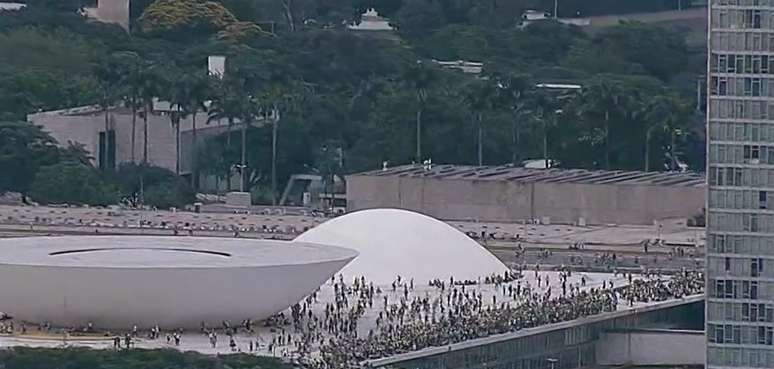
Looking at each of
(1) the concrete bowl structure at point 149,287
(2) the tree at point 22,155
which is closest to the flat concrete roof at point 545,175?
(2) the tree at point 22,155

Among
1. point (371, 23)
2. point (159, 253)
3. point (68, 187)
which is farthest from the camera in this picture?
point (371, 23)

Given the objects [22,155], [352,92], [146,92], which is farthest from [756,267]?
[352,92]

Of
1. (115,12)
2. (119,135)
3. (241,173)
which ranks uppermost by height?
(115,12)

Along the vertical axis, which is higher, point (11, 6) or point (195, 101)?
point (11, 6)

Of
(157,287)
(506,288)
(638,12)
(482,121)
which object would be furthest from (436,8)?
(157,287)

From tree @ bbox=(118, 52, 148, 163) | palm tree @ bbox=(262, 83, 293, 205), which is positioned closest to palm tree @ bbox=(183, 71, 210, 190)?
tree @ bbox=(118, 52, 148, 163)

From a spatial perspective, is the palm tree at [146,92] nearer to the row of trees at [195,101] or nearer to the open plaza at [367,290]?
the row of trees at [195,101]

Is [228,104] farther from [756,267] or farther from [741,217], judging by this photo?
[756,267]
